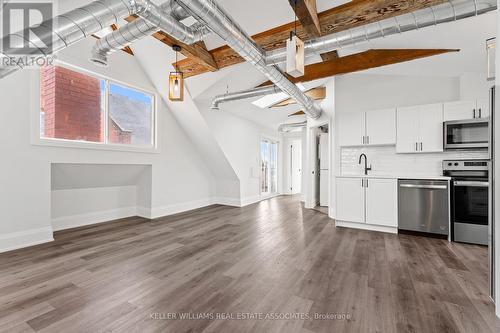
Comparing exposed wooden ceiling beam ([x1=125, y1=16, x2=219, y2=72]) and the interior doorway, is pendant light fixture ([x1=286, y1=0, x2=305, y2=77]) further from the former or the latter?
the interior doorway

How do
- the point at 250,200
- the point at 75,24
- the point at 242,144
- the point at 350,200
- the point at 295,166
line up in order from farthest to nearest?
the point at 295,166, the point at 250,200, the point at 242,144, the point at 350,200, the point at 75,24

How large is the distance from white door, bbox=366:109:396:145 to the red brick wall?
16.7 feet

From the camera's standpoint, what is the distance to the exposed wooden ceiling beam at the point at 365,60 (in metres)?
3.52

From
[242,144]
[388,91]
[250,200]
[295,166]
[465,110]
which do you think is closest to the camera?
[465,110]

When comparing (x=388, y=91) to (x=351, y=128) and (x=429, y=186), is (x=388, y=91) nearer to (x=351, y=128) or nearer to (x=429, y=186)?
(x=351, y=128)

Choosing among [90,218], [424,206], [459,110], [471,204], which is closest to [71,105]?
[90,218]

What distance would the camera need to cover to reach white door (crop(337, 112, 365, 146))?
4.47 meters

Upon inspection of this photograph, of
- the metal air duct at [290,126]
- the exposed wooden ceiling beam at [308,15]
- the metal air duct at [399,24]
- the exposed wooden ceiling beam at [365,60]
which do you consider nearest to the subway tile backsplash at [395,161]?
the exposed wooden ceiling beam at [365,60]

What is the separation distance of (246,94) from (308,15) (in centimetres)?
210

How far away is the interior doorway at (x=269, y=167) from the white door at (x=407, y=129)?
444cm

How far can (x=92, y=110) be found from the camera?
4039mm

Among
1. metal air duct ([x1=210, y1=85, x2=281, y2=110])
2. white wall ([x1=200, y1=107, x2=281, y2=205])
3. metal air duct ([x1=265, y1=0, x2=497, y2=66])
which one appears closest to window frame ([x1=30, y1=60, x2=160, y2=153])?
white wall ([x1=200, y1=107, x2=281, y2=205])

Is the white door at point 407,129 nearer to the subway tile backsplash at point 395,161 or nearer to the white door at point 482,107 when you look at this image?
the subway tile backsplash at point 395,161

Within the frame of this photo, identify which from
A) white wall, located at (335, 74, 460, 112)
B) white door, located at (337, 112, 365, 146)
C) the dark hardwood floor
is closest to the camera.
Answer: the dark hardwood floor
